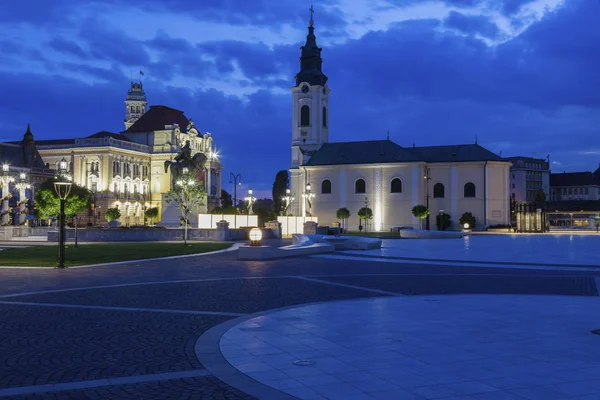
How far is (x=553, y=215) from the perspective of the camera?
137625 mm

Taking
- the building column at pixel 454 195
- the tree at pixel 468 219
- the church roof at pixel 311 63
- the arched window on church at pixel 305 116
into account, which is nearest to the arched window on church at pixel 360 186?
the building column at pixel 454 195

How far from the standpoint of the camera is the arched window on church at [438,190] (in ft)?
299

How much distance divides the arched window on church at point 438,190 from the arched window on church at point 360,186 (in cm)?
1081

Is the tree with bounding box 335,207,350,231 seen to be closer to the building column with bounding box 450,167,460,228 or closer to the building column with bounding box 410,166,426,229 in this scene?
the building column with bounding box 410,166,426,229

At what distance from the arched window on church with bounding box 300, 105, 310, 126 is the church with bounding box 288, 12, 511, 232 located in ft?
0.55

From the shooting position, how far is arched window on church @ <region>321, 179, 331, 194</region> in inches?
3748

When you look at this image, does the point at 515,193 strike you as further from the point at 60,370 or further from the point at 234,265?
the point at 60,370

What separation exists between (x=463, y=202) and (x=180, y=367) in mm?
85016

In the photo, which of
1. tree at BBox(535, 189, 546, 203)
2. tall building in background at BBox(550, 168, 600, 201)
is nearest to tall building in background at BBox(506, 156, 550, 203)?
tree at BBox(535, 189, 546, 203)

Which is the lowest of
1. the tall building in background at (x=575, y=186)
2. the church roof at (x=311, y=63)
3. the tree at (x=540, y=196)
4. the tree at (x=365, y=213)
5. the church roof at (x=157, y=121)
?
the tree at (x=365, y=213)

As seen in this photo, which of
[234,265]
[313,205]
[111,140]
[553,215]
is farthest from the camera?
[553,215]

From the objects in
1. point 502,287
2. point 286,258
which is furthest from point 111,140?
point 502,287

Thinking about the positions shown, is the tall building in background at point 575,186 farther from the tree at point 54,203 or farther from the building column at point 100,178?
the tree at point 54,203

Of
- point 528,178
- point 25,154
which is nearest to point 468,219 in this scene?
point 25,154
